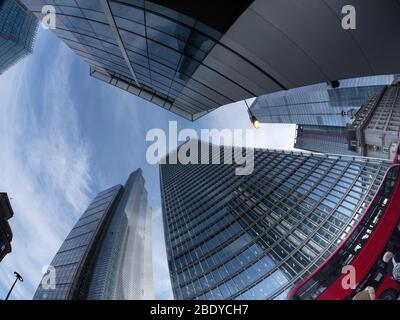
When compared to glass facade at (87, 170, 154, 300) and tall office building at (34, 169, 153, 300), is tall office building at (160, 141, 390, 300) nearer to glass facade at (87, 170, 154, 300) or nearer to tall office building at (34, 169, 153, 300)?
tall office building at (34, 169, 153, 300)

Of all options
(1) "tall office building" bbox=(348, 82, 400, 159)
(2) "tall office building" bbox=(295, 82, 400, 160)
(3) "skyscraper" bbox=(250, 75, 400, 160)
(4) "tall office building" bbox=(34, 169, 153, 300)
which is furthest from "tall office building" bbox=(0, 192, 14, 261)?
(1) "tall office building" bbox=(348, 82, 400, 159)

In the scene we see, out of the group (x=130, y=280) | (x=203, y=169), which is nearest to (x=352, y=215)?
(x=203, y=169)

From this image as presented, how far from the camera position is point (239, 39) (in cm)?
632

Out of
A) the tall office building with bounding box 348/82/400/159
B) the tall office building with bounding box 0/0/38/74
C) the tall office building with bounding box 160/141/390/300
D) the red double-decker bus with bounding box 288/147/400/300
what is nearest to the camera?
the red double-decker bus with bounding box 288/147/400/300

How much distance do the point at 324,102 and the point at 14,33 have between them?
143954mm

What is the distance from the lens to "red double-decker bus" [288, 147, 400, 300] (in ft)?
67.2

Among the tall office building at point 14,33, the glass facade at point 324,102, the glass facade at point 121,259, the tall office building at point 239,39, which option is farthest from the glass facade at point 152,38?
the glass facade at point 121,259

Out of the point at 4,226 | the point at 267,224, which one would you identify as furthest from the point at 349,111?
the point at 4,226

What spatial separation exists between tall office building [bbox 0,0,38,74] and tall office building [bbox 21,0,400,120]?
113882mm

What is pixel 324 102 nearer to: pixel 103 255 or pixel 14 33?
pixel 103 255

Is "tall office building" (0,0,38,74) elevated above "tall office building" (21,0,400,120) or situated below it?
above

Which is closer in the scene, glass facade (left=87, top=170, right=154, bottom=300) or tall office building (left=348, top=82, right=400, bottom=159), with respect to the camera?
tall office building (left=348, top=82, right=400, bottom=159)

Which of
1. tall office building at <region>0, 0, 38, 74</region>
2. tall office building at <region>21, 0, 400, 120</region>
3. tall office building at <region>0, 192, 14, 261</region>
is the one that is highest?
tall office building at <region>0, 0, 38, 74</region>

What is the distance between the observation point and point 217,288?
42938mm
